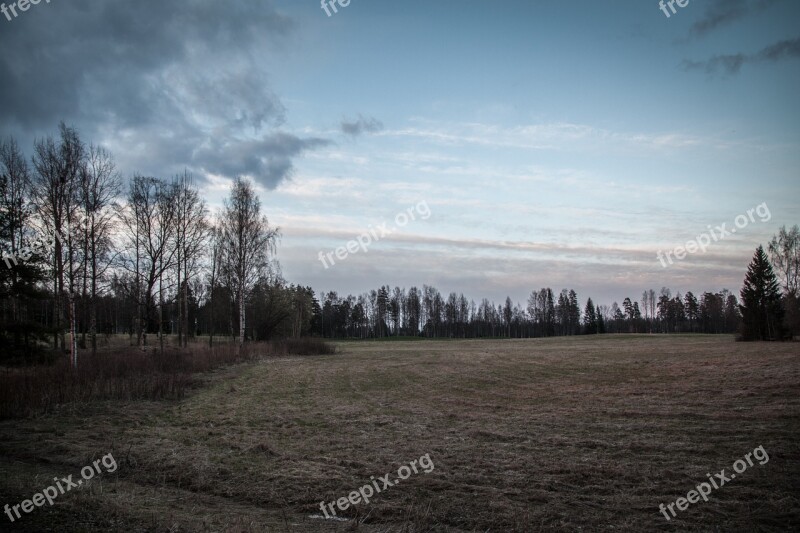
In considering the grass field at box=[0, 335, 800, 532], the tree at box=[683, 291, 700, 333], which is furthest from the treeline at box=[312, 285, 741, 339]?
the grass field at box=[0, 335, 800, 532]

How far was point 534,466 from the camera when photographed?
859 cm

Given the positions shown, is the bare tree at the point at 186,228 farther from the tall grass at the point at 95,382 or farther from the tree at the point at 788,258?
the tree at the point at 788,258

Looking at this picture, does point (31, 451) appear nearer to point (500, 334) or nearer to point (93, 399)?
point (93, 399)

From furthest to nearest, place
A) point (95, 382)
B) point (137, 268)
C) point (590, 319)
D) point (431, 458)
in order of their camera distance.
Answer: point (590, 319), point (137, 268), point (95, 382), point (431, 458)

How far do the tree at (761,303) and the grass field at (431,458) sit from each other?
3611cm

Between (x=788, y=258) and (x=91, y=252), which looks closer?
(x=91, y=252)

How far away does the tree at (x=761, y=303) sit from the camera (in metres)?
45.8

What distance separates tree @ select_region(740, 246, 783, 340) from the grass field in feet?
118

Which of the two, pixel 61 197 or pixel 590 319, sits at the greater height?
pixel 61 197

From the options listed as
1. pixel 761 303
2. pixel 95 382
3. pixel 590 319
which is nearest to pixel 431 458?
pixel 95 382

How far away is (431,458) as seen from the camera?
939 centimetres

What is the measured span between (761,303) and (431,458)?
53.4 metres

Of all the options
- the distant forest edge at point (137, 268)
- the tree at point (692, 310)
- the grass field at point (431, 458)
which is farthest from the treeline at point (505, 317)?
the grass field at point (431, 458)

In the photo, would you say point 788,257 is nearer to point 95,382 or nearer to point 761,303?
point 761,303
